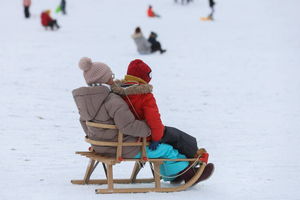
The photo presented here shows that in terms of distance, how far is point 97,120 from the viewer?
5383 millimetres

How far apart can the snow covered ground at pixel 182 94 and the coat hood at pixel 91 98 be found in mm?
704

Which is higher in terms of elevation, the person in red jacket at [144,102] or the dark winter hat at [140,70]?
the dark winter hat at [140,70]

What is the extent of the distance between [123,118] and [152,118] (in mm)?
249

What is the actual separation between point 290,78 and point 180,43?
5989mm

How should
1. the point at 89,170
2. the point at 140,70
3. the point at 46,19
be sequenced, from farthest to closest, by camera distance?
the point at 46,19 < the point at 89,170 < the point at 140,70

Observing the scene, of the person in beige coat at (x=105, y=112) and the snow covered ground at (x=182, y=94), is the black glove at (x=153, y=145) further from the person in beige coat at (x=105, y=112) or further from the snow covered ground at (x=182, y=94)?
the snow covered ground at (x=182, y=94)

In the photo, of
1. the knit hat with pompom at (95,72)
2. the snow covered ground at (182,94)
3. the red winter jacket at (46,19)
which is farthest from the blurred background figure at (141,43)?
the knit hat with pompom at (95,72)

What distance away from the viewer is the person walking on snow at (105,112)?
5.28 m

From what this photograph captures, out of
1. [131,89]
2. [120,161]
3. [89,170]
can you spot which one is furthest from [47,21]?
[120,161]

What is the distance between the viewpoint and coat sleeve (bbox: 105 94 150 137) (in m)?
5.26

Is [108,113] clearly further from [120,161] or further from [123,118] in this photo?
[120,161]

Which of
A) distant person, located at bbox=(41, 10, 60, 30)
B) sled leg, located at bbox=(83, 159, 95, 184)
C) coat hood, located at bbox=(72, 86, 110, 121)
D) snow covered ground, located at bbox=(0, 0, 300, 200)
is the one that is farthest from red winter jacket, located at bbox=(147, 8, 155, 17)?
coat hood, located at bbox=(72, 86, 110, 121)

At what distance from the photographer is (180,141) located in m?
5.61

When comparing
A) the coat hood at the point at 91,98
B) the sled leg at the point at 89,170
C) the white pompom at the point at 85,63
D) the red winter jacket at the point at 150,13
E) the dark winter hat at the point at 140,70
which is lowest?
the sled leg at the point at 89,170
